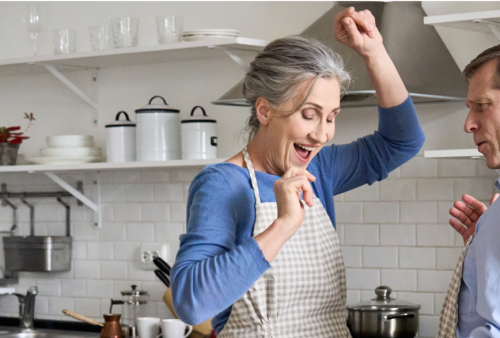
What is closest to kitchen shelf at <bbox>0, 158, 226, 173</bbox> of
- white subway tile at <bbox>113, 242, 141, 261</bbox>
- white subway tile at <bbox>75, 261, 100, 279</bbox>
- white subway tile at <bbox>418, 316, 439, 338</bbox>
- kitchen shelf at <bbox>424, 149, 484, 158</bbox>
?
white subway tile at <bbox>113, 242, 141, 261</bbox>

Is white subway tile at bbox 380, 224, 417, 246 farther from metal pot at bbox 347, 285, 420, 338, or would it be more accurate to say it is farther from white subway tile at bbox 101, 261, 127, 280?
white subway tile at bbox 101, 261, 127, 280

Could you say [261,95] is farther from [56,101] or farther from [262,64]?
[56,101]

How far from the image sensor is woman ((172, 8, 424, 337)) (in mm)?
1494

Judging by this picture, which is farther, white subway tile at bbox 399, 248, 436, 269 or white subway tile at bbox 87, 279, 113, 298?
white subway tile at bbox 87, 279, 113, 298

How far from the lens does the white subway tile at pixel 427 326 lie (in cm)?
278

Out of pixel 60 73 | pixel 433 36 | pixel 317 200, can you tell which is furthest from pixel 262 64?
pixel 60 73

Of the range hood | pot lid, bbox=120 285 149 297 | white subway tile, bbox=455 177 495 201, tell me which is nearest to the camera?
the range hood

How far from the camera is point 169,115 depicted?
303 centimetres

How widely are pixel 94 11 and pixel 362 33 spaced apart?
2.08m

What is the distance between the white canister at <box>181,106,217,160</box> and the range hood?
0.34 m

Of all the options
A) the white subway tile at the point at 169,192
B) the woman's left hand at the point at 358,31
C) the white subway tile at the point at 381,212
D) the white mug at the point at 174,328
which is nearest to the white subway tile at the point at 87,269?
the white subway tile at the point at 169,192

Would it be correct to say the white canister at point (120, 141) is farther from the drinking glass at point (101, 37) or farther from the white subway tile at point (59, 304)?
the white subway tile at point (59, 304)

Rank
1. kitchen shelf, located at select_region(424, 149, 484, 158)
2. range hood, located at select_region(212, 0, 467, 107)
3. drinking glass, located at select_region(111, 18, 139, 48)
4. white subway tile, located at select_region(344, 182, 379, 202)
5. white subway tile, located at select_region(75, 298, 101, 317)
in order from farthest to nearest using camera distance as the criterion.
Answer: white subway tile, located at select_region(75, 298, 101, 317)
drinking glass, located at select_region(111, 18, 139, 48)
white subway tile, located at select_region(344, 182, 379, 202)
range hood, located at select_region(212, 0, 467, 107)
kitchen shelf, located at select_region(424, 149, 484, 158)

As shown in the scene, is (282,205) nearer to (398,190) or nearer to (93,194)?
(398,190)
